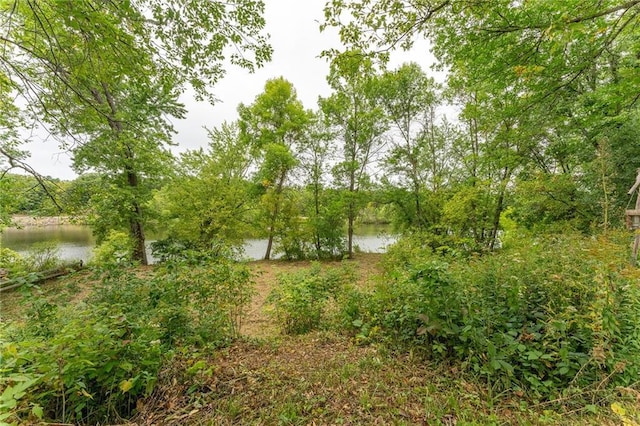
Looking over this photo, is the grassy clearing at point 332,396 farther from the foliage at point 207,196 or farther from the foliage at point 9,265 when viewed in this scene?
the foliage at point 207,196

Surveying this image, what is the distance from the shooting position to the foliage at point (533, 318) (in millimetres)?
1656

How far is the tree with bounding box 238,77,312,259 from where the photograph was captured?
1020cm

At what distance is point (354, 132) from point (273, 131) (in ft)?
11.8

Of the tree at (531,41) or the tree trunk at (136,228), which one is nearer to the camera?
the tree at (531,41)

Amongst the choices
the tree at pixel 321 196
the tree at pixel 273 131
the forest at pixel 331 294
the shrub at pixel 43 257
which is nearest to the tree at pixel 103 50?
the forest at pixel 331 294

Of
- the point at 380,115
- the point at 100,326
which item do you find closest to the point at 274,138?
the point at 380,115

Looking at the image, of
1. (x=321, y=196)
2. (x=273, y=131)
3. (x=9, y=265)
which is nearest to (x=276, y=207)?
(x=321, y=196)

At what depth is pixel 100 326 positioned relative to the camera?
5.21 feet

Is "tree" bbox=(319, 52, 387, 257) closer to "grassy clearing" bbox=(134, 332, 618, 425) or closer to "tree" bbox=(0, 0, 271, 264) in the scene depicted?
"tree" bbox=(0, 0, 271, 264)

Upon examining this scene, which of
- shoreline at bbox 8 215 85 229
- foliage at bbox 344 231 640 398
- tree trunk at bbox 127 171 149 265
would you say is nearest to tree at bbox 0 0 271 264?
shoreline at bbox 8 215 85 229

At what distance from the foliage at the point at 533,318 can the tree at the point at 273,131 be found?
8306 mm

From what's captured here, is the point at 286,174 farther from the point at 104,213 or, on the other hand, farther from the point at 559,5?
the point at 559,5

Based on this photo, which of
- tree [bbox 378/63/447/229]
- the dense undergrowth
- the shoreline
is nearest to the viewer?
the dense undergrowth

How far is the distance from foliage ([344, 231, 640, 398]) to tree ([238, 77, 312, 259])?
8306 millimetres
